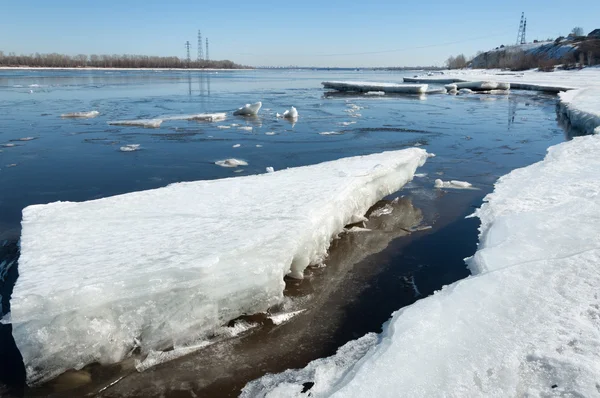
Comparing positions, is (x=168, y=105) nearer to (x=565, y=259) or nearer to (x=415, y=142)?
(x=415, y=142)

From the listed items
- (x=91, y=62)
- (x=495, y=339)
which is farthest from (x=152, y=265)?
(x=91, y=62)

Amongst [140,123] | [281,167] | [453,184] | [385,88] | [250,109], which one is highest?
[385,88]

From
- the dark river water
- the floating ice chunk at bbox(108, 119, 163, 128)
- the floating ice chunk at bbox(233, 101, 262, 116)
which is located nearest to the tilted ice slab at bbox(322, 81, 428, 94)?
the dark river water

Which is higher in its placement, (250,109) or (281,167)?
(250,109)

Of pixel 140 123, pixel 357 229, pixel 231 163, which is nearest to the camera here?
pixel 357 229

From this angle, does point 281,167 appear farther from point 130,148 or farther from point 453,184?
point 130,148

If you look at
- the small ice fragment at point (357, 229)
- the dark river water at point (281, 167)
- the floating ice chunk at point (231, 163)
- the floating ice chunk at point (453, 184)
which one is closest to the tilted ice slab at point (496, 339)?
the dark river water at point (281, 167)

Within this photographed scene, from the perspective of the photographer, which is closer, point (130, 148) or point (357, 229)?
point (357, 229)

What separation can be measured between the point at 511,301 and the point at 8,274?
380 centimetres

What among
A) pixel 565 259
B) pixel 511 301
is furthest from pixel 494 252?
pixel 511 301

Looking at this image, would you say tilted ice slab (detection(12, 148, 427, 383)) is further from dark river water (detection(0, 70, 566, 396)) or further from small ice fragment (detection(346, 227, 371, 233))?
small ice fragment (detection(346, 227, 371, 233))

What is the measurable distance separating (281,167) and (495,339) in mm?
5094

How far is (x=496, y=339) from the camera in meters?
2.09

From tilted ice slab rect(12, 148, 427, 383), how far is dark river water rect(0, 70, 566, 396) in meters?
0.18
